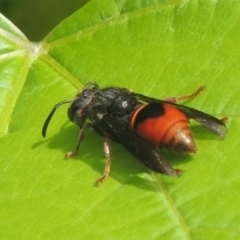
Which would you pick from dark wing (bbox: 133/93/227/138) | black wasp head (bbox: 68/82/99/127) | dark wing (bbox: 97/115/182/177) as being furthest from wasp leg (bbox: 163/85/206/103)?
black wasp head (bbox: 68/82/99/127)

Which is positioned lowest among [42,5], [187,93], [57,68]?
[187,93]

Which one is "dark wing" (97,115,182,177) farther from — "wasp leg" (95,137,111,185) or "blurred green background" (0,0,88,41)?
"blurred green background" (0,0,88,41)

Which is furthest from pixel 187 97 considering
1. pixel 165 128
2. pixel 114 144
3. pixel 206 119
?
pixel 114 144

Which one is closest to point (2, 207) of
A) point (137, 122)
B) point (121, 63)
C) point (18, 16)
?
point (137, 122)

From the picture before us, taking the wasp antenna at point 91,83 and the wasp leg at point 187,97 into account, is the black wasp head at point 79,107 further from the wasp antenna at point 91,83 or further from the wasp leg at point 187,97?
the wasp leg at point 187,97

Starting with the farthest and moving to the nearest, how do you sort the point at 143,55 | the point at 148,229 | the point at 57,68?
the point at 57,68 → the point at 143,55 → the point at 148,229

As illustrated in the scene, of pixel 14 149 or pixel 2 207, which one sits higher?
pixel 14 149

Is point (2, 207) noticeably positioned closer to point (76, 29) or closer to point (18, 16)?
point (76, 29)

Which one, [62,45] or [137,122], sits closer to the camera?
[137,122]
